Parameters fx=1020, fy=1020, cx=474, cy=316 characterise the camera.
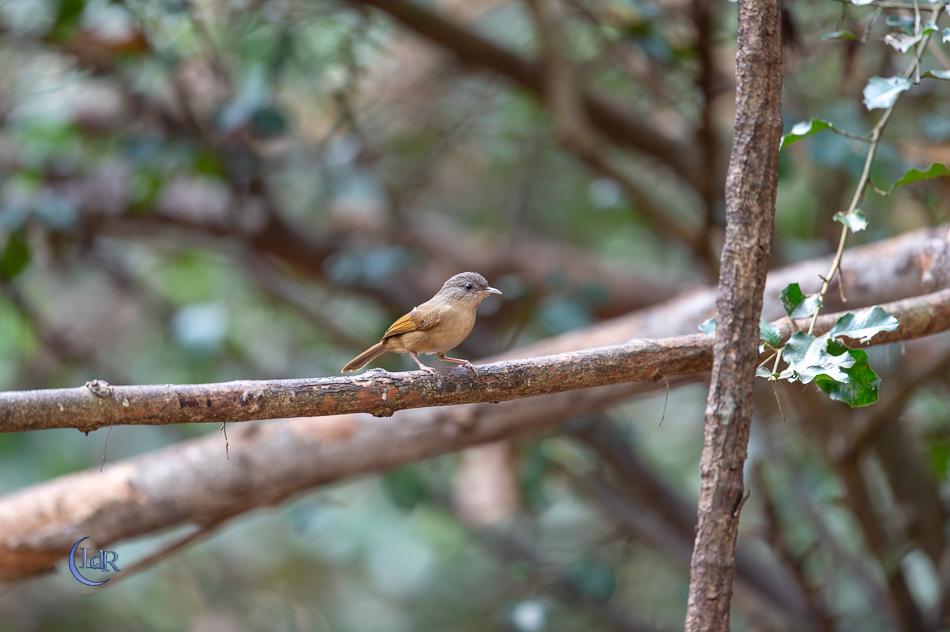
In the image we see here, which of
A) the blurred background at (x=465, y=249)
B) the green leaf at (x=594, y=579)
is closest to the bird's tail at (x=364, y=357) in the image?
the blurred background at (x=465, y=249)

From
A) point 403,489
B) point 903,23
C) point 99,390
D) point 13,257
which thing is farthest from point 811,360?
point 13,257

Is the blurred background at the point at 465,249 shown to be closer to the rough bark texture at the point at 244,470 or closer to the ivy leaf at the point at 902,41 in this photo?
the ivy leaf at the point at 902,41

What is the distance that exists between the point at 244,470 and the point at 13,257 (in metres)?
1.87

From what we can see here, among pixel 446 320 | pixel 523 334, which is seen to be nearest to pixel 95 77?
pixel 523 334

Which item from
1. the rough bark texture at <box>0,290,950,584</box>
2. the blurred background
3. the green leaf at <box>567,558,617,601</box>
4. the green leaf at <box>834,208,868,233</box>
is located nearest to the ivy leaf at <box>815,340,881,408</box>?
the green leaf at <box>834,208,868,233</box>

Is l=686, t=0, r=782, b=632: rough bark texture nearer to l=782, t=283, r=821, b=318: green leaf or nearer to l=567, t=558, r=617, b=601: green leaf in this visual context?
l=782, t=283, r=821, b=318: green leaf

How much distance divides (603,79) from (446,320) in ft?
13.3

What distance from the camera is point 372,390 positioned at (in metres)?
2.33

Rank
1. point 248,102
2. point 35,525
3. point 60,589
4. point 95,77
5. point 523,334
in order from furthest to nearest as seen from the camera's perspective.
→ point 60,589 → point 523,334 → point 95,77 → point 248,102 → point 35,525

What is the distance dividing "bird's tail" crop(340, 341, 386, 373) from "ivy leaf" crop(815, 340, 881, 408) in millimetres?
1351

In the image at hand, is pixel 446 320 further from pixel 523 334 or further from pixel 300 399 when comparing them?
pixel 523 334

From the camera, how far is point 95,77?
511cm

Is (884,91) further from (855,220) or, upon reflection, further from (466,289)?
(466,289)

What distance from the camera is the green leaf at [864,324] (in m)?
2.30
